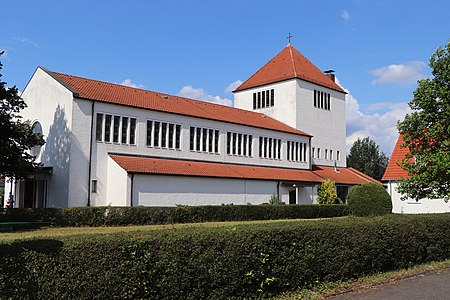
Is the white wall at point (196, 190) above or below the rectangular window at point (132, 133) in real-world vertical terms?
below

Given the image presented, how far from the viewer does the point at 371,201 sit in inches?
1110

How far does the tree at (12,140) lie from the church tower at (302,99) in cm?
3073

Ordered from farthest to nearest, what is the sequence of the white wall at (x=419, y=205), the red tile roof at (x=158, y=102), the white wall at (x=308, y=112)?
1. the white wall at (x=308, y=112)
2. the white wall at (x=419, y=205)
3. the red tile roof at (x=158, y=102)

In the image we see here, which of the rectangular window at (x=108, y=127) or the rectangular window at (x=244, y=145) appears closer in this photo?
the rectangular window at (x=108, y=127)

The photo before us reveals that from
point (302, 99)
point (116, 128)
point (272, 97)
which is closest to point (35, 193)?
point (116, 128)

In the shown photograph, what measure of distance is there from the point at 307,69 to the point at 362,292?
46637mm

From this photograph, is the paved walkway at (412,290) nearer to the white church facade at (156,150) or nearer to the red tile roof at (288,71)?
the white church facade at (156,150)

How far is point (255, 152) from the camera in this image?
140ft

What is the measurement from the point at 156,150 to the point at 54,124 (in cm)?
757

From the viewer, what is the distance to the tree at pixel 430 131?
61.9 ft

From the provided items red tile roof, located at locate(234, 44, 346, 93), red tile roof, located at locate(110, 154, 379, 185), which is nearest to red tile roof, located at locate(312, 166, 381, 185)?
red tile roof, located at locate(110, 154, 379, 185)

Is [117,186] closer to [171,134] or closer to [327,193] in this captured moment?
[171,134]

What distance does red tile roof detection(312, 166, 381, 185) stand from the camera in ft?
160

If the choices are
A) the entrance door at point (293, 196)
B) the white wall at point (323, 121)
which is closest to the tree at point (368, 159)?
the white wall at point (323, 121)
